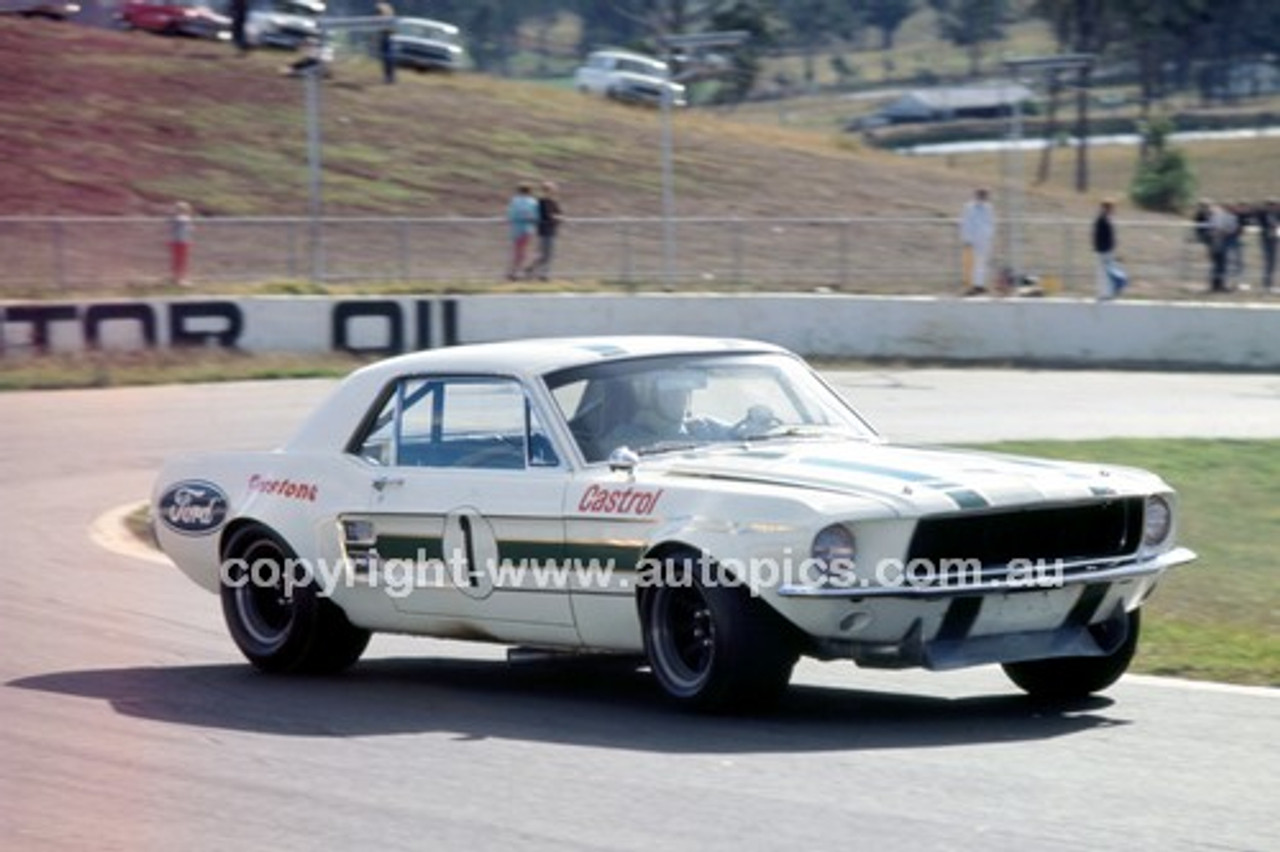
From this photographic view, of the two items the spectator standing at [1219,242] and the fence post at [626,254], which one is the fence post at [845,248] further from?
Result: the spectator standing at [1219,242]

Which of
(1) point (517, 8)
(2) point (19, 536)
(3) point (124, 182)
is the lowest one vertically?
(2) point (19, 536)

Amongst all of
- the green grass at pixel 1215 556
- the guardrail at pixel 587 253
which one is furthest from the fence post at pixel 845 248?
the green grass at pixel 1215 556

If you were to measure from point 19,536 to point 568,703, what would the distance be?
306 inches

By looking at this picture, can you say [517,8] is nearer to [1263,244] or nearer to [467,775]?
[1263,244]

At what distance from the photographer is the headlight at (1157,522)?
28.6 ft

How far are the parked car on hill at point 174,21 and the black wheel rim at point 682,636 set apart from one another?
154 ft

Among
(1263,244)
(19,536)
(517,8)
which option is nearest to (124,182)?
(1263,244)

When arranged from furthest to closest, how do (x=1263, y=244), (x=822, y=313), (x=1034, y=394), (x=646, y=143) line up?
(x=646, y=143) < (x=1263, y=244) < (x=822, y=313) < (x=1034, y=394)

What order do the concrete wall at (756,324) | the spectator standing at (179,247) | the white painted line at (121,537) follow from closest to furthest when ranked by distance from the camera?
the white painted line at (121,537), the concrete wall at (756,324), the spectator standing at (179,247)

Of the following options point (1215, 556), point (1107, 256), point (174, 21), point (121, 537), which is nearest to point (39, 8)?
point (174, 21)

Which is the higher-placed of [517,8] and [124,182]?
[517,8]

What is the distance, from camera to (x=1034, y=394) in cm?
2719

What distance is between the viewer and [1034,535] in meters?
8.36

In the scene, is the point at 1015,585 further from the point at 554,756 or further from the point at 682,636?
the point at 554,756
